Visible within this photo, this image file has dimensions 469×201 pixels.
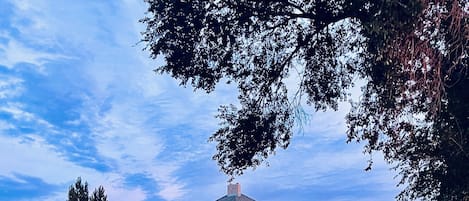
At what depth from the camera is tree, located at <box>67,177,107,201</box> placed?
1259 cm

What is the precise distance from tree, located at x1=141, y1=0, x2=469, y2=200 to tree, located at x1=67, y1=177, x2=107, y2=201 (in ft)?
14.8

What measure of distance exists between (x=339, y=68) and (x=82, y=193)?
6482 mm

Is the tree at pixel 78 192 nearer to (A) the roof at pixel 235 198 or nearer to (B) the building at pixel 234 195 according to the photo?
(B) the building at pixel 234 195

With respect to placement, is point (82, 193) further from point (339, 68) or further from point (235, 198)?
point (235, 198)

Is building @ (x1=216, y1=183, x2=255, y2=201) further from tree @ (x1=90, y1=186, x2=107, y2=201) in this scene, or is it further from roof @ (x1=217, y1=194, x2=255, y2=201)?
tree @ (x1=90, y1=186, x2=107, y2=201)

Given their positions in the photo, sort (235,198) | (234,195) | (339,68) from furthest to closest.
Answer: (234,195), (235,198), (339,68)

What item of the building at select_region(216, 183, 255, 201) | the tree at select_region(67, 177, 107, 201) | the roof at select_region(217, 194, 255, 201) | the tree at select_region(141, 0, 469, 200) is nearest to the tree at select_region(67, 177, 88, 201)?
the tree at select_region(67, 177, 107, 201)

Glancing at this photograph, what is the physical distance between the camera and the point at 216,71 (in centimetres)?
909

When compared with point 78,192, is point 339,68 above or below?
above

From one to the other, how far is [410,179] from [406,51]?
296 cm

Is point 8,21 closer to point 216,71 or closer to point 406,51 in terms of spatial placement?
point 216,71

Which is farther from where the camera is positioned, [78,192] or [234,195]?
[234,195]

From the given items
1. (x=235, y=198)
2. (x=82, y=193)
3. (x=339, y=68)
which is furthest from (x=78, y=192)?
(x=235, y=198)

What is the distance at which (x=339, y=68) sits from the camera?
357 inches
